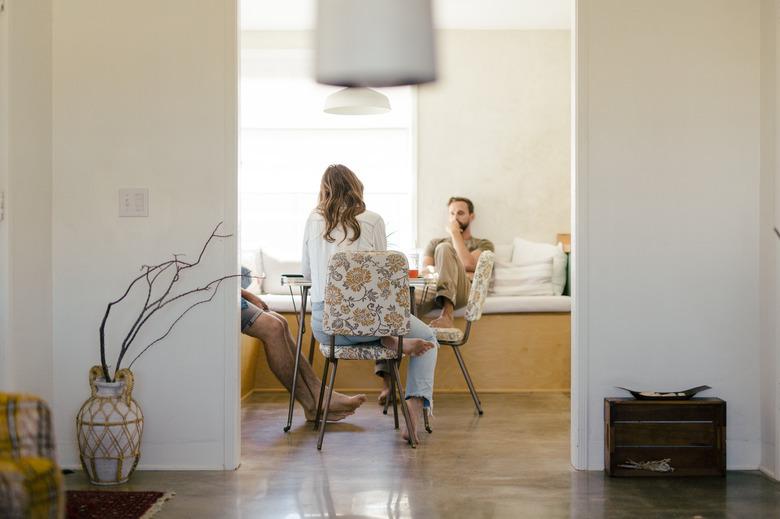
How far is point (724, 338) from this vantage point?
3.52 metres

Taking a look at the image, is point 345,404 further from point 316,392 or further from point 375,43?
point 375,43

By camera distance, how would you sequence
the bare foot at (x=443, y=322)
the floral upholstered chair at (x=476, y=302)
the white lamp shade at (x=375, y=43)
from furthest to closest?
1. the bare foot at (x=443, y=322)
2. the floral upholstered chair at (x=476, y=302)
3. the white lamp shade at (x=375, y=43)

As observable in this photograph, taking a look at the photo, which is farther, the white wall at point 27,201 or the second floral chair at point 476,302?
the second floral chair at point 476,302

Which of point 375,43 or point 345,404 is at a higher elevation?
point 375,43

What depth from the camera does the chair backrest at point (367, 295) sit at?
3836mm

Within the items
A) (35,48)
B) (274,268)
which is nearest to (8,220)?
(35,48)

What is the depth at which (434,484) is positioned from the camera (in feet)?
10.8

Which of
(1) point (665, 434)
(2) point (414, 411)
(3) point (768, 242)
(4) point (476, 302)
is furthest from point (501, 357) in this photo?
(3) point (768, 242)

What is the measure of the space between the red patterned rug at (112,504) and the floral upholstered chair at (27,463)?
1126mm

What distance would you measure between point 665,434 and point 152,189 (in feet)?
7.11

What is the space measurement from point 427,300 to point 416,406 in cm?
153

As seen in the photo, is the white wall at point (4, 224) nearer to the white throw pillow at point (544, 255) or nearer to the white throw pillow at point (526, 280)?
the white throw pillow at point (526, 280)

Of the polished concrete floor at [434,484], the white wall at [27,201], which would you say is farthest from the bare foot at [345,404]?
the white wall at [27,201]

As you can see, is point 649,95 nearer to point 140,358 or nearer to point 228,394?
point 228,394
